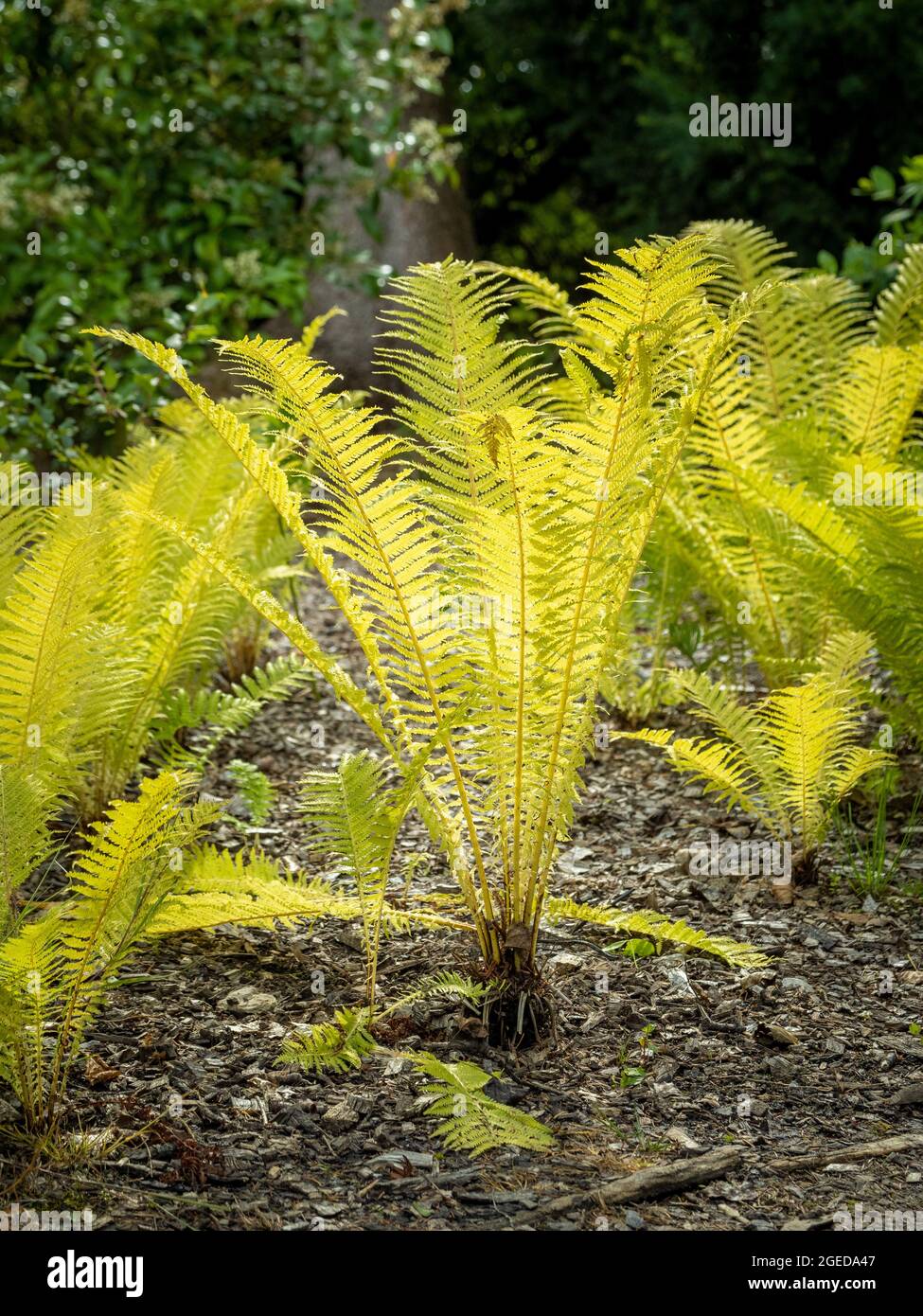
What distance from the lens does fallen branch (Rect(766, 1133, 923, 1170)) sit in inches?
87.3

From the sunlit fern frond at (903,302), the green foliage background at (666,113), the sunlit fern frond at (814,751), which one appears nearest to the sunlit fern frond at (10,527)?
the sunlit fern frond at (814,751)

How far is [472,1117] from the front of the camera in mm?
2180

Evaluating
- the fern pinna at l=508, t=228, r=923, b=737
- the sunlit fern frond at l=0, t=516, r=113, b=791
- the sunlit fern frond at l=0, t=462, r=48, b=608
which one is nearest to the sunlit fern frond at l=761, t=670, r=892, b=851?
the fern pinna at l=508, t=228, r=923, b=737

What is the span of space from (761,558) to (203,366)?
375cm

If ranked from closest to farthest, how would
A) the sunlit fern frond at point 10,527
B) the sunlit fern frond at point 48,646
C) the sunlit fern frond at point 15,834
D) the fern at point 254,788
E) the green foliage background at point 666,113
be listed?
the sunlit fern frond at point 15,834, the sunlit fern frond at point 48,646, the sunlit fern frond at point 10,527, the fern at point 254,788, the green foliage background at point 666,113

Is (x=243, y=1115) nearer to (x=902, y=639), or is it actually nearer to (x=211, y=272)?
(x=902, y=639)

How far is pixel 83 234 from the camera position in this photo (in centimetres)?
579

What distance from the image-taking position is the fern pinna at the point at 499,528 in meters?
Result: 2.29

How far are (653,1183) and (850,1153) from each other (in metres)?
0.37

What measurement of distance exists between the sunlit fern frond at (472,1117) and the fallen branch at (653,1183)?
0.39 feet

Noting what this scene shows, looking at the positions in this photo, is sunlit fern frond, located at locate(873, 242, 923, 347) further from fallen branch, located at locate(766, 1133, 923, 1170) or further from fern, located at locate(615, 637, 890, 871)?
fallen branch, located at locate(766, 1133, 923, 1170)

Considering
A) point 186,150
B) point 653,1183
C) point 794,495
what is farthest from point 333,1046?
point 186,150

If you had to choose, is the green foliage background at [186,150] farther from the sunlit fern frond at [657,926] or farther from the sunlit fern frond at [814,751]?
the sunlit fern frond at [657,926]

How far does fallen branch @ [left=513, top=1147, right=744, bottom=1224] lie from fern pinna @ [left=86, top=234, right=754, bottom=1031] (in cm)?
48
